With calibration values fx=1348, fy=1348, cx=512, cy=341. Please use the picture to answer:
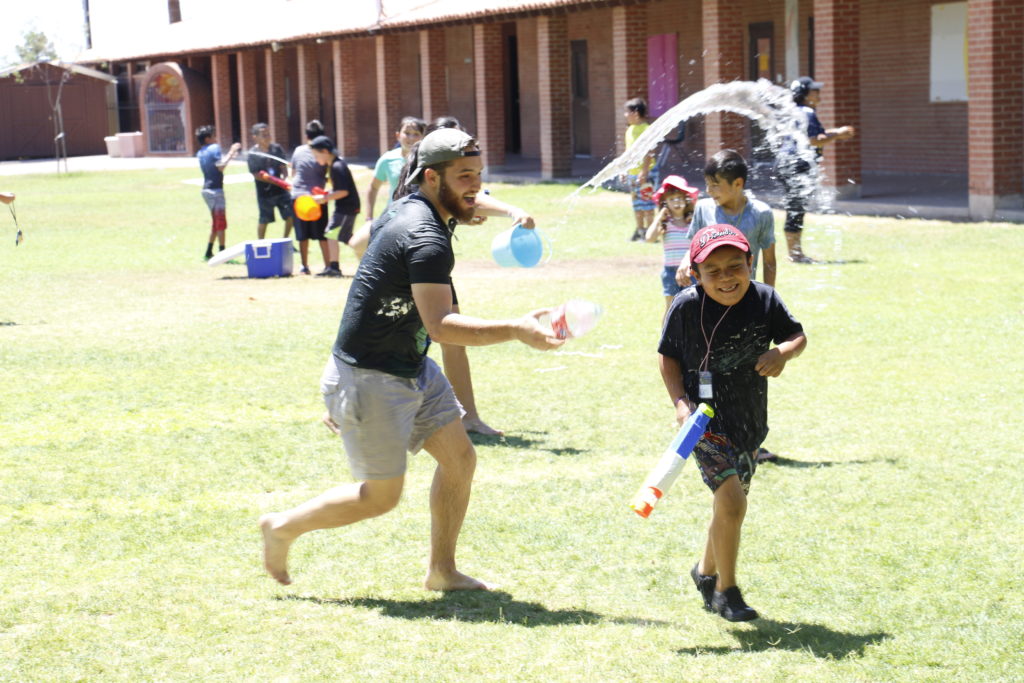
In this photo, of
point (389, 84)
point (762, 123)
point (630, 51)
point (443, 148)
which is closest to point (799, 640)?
point (443, 148)

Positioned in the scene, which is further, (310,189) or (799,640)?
(310,189)

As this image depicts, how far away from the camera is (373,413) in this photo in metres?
4.93

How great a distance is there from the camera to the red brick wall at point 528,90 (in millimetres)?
33844

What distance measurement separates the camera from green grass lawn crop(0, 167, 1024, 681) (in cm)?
470

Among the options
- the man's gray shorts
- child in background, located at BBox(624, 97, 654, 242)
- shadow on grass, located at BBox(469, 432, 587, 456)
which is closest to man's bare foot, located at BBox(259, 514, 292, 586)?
the man's gray shorts

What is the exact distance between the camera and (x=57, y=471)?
24.4 ft

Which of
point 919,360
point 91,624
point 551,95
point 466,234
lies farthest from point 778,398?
point 551,95

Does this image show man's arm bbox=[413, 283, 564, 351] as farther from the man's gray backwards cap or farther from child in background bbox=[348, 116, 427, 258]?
child in background bbox=[348, 116, 427, 258]

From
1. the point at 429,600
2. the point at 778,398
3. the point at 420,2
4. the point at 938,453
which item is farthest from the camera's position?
the point at 420,2

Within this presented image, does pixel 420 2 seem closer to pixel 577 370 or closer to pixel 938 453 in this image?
pixel 577 370

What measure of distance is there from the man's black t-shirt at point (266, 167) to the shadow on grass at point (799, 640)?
43.8 ft

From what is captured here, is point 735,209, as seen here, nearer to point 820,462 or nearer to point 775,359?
point 820,462

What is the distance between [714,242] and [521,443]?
3.33 meters

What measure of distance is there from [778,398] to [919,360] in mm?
1556
